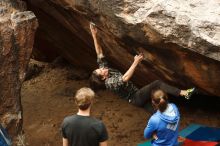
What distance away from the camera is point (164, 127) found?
5.02m

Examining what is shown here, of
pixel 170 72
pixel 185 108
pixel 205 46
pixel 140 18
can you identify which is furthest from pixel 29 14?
pixel 185 108

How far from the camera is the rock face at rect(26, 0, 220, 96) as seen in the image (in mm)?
5465

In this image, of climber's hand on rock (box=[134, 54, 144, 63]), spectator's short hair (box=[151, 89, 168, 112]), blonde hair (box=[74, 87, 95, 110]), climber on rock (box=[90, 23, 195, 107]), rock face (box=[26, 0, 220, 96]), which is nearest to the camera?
blonde hair (box=[74, 87, 95, 110])

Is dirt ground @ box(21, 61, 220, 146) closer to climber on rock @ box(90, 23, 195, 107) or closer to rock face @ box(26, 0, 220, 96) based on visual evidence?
rock face @ box(26, 0, 220, 96)

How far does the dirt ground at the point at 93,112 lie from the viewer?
7695 mm

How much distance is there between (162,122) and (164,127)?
0.07 m

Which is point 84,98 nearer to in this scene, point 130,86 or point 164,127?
point 164,127

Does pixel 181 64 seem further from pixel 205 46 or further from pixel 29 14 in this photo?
pixel 29 14

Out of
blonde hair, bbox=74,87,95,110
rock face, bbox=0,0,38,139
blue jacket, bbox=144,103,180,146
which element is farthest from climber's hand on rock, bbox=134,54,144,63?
blonde hair, bbox=74,87,95,110

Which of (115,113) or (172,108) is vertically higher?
(172,108)

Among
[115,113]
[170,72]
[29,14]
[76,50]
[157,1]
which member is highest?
[157,1]

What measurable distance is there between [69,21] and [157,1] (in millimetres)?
2459

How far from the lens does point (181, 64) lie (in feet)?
19.9

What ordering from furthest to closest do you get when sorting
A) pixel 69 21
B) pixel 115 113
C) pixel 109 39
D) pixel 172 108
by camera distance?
pixel 115 113
pixel 69 21
pixel 109 39
pixel 172 108
